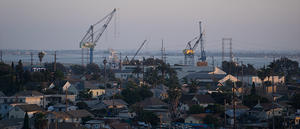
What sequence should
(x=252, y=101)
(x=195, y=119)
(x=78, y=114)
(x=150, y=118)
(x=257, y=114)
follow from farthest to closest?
1. (x=252, y=101)
2. (x=257, y=114)
3. (x=78, y=114)
4. (x=195, y=119)
5. (x=150, y=118)

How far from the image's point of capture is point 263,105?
32969mm

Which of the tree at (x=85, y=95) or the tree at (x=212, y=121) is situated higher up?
the tree at (x=85, y=95)

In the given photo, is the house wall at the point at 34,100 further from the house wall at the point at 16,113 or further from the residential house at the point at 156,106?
the residential house at the point at 156,106

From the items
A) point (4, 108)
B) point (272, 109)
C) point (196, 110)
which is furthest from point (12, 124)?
point (272, 109)

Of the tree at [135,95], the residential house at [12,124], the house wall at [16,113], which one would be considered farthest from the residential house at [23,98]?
the residential house at [12,124]

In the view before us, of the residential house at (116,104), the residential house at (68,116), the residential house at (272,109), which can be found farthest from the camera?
the residential house at (116,104)

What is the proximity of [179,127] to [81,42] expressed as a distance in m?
87.9

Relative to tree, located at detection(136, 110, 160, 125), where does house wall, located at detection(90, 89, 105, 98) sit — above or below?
above

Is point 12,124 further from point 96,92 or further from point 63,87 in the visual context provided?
point 96,92

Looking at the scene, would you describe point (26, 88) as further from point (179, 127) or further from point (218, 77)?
point (218, 77)

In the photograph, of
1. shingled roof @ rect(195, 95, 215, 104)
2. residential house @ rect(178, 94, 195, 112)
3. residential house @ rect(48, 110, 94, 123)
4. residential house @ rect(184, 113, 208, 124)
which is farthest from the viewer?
shingled roof @ rect(195, 95, 215, 104)

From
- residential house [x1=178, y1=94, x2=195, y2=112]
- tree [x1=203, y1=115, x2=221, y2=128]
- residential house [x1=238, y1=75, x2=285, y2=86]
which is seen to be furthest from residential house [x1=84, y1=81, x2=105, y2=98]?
residential house [x1=238, y1=75, x2=285, y2=86]

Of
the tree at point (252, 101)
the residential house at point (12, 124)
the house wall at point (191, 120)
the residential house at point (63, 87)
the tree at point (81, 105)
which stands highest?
the residential house at point (63, 87)

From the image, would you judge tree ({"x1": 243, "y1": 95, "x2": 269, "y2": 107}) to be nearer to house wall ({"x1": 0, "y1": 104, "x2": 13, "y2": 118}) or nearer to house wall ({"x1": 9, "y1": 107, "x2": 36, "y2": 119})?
house wall ({"x1": 9, "y1": 107, "x2": 36, "y2": 119})
